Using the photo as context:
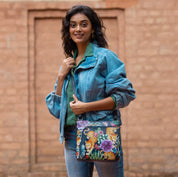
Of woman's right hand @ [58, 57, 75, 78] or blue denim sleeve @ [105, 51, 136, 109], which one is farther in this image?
woman's right hand @ [58, 57, 75, 78]

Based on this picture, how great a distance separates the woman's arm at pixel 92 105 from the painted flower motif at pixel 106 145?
24 cm

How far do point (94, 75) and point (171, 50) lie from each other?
3.96 m

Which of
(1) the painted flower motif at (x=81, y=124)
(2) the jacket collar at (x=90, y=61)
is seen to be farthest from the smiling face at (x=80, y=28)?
(1) the painted flower motif at (x=81, y=124)

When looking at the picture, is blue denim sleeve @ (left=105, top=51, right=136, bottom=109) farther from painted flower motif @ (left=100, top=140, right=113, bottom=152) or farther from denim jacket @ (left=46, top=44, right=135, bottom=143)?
painted flower motif @ (left=100, top=140, right=113, bottom=152)

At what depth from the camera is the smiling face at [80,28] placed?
7.97 feet

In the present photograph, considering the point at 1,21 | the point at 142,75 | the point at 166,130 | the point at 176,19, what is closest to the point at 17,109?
the point at 1,21

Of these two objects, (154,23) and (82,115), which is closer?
(82,115)

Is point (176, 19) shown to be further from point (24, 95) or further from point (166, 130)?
point (24, 95)

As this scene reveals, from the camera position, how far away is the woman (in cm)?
228

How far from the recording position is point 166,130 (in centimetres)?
594

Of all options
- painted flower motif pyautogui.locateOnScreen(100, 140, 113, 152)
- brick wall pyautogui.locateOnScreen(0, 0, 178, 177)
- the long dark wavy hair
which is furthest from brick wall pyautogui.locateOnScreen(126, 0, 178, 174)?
painted flower motif pyautogui.locateOnScreen(100, 140, 113, 152)

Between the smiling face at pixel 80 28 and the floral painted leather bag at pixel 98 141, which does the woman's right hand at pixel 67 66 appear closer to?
the smiling face at pixel 80 28

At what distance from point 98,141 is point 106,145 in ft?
0.19

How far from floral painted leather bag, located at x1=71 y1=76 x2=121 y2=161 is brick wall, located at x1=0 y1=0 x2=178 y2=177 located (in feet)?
12.3
